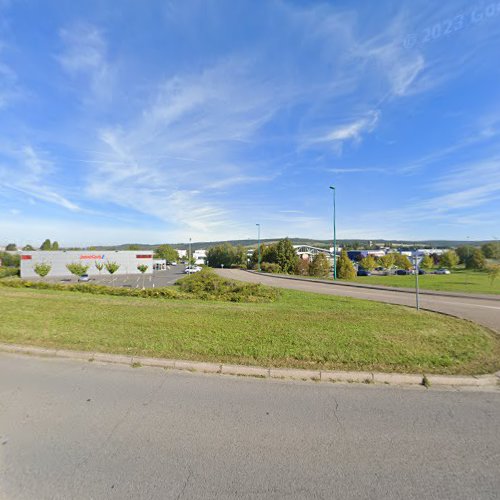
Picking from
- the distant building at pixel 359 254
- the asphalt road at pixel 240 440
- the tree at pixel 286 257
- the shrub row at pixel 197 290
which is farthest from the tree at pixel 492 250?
the asphalt road at pixel 240 440

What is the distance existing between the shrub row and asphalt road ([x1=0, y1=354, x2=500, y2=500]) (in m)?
8.34

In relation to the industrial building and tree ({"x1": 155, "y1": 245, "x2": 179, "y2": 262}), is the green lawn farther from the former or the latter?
tree ({"x1": 155, "y1": 245, "x2": 179, "y2": 262})

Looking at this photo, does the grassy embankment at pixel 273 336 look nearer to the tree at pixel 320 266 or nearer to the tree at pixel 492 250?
the tree at pixel 320 266

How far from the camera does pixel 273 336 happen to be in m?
6.17

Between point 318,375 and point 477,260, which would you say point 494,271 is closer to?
point 318,375

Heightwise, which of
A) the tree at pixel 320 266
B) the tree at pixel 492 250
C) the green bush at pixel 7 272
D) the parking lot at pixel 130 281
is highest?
the tree at pixel 492 250

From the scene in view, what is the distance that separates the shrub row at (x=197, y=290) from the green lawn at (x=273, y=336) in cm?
388

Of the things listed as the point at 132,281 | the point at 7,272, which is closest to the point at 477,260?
the point at 132,281

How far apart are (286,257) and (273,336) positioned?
144 feet

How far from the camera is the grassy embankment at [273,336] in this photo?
4992 millimetres

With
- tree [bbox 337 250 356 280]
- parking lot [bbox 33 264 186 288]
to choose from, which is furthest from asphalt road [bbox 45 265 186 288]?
tree [bbox 337 250 356 280]

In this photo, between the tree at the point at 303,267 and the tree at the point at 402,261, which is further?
the tree at the point at 402,261

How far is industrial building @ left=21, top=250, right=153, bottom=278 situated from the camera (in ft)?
164

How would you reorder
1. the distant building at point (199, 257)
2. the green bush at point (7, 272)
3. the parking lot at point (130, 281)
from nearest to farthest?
the parking lot at point (130, 281) < the green bush at point (7, 272) < the distant building at point (199, 257)
